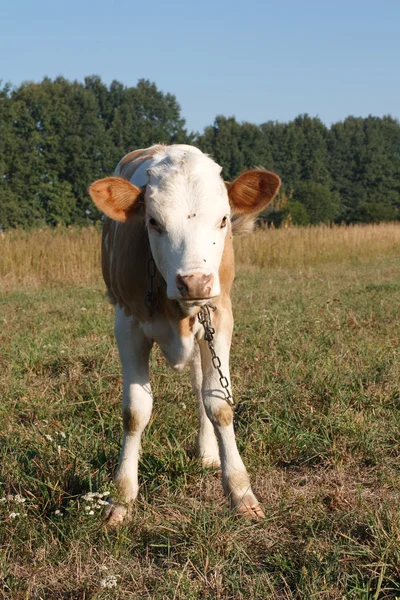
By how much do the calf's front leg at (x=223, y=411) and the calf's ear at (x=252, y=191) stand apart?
52 centimetres

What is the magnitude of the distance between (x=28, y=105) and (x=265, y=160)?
16.9 m

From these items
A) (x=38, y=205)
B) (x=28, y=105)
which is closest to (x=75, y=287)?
(x=38, y=205)

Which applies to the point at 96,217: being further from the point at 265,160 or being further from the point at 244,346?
the point at 244,346

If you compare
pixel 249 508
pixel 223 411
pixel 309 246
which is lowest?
pixel 309 246

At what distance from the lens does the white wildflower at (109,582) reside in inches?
95.0

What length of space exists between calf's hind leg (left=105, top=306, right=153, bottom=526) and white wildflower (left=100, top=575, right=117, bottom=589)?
0.88 m

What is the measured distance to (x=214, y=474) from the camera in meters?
3.70

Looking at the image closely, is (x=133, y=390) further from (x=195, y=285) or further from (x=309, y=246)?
(x=309, y=246)

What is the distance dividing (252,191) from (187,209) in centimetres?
54

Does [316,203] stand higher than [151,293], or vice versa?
[151,293]

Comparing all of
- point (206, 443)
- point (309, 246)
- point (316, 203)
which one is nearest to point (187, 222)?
point (206, 443)

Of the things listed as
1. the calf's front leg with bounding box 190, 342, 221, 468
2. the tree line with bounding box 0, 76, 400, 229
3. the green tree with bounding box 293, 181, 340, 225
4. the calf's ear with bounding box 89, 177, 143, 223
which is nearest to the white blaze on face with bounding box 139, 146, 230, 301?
the calf's ear with bounding box 89, 177, 143, 223

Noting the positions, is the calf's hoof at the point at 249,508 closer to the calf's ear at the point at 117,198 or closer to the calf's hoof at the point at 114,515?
the calf's hoof at the point at 114,515

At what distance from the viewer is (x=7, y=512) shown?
301 cm
